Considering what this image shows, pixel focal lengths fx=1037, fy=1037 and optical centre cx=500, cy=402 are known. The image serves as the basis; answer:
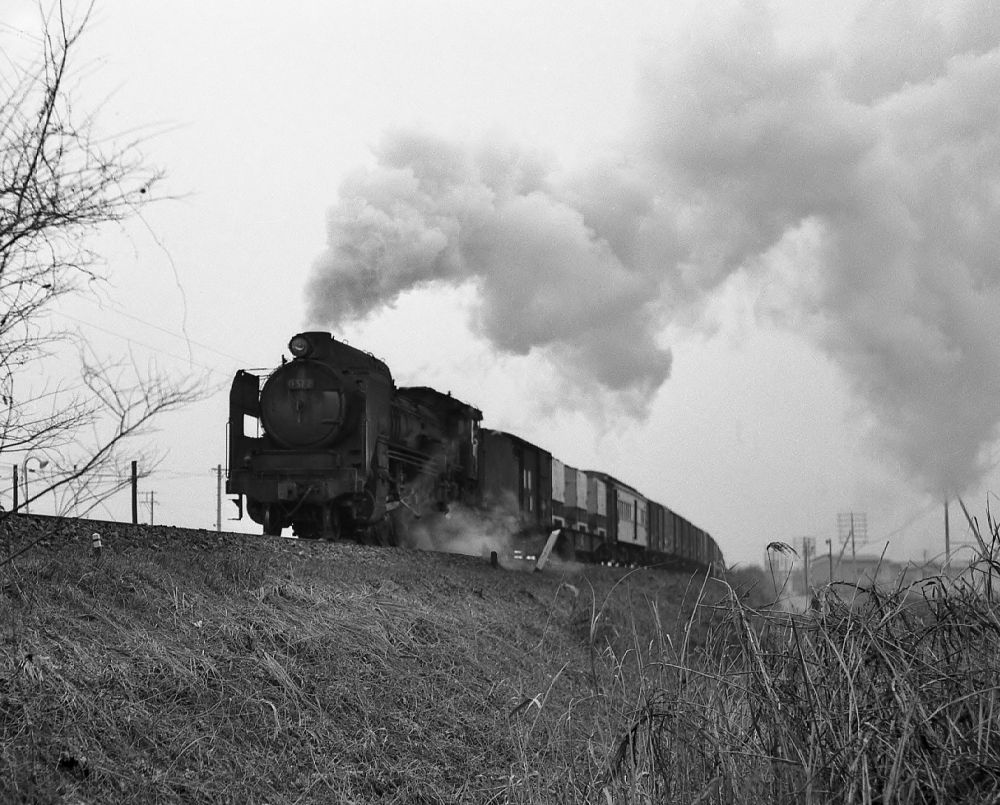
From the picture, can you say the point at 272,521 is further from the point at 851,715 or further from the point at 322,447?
the point at 851,715

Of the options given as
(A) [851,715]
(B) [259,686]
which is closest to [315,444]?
(B) [259,686]

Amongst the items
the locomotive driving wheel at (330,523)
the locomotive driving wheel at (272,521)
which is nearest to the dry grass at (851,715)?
the locomotive driving wheel at (330,523)

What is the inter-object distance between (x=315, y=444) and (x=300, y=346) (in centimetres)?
169

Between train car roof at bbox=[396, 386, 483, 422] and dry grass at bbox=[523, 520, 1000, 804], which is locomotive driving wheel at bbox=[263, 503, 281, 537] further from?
dry grass at bbox=[523, 520, 1000, 804]

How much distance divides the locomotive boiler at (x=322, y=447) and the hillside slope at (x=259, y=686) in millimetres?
5747

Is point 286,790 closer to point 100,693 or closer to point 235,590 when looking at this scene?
point 100,693

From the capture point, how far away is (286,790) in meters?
5.69

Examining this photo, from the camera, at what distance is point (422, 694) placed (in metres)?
7.71

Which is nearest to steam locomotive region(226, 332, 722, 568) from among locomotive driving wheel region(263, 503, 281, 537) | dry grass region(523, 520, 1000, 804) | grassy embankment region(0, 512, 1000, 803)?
locomotive driving wheel region(263, 503, 281, 537)

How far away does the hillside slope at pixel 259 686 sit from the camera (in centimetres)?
528

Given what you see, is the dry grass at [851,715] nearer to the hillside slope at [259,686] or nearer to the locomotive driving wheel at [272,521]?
the hillside slope at [259,686]

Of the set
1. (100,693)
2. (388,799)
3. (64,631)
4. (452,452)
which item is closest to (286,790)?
(388,799)

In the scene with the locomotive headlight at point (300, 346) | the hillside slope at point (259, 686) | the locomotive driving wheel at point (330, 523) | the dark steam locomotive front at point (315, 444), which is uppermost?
the locomotive headlight at point (300, 346)

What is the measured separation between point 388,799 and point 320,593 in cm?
336
